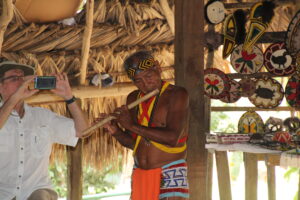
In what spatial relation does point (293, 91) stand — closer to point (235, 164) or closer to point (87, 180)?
point (87, 180)

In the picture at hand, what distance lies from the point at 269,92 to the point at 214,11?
816 mm

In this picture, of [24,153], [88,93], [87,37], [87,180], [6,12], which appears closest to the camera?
[24,153]

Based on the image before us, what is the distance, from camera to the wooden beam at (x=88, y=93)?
5.18 meters

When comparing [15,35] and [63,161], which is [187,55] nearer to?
[15,35]

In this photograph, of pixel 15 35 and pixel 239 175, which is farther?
pixel 239 175

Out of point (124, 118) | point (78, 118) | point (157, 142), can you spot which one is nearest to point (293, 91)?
point (157, 142)

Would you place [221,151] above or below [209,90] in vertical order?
below

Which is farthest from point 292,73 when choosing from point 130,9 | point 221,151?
point 130,9

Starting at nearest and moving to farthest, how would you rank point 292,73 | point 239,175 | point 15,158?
1. point 15,158
2. point 292,73
3. point 239,175

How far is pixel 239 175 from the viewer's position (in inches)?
448

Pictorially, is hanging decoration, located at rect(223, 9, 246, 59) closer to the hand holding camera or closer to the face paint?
the face paint

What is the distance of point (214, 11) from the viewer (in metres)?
4.40

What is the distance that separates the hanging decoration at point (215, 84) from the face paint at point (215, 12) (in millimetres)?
423

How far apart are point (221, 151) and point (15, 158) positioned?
5.78 ft
